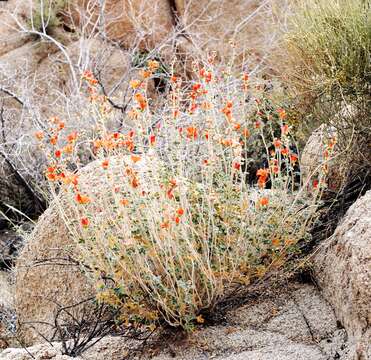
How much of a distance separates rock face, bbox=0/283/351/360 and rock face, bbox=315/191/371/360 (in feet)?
0.30

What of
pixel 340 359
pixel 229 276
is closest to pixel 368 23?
pixel 229 276

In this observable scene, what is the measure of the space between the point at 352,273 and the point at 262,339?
0.65 meters

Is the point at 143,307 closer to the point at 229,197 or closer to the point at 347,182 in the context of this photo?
the point at 229,197

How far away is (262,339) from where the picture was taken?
10.3 ft

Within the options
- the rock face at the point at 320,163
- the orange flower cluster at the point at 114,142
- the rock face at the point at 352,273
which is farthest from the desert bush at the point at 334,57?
the orange flower cluster at the point at 114,142

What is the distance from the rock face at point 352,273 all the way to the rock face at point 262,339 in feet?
0.30

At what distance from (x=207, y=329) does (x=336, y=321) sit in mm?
596

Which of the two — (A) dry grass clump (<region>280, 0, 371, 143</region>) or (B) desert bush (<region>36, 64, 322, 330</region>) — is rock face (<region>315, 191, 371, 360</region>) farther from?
(A) dry grass clump (<region>280, 0, 371, 143</region>)

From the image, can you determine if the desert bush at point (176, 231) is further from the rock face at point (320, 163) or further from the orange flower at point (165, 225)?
the rock face at point (320, 163)

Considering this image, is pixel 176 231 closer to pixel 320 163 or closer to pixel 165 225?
pixel 165 225

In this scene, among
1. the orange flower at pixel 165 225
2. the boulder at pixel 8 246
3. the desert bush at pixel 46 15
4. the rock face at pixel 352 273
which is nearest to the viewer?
the rock face at pixel 352 273

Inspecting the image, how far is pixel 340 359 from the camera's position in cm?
280

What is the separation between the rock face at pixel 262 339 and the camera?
117 inches

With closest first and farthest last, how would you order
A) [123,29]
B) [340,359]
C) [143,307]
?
[340,359], [143,307], [123,29]
